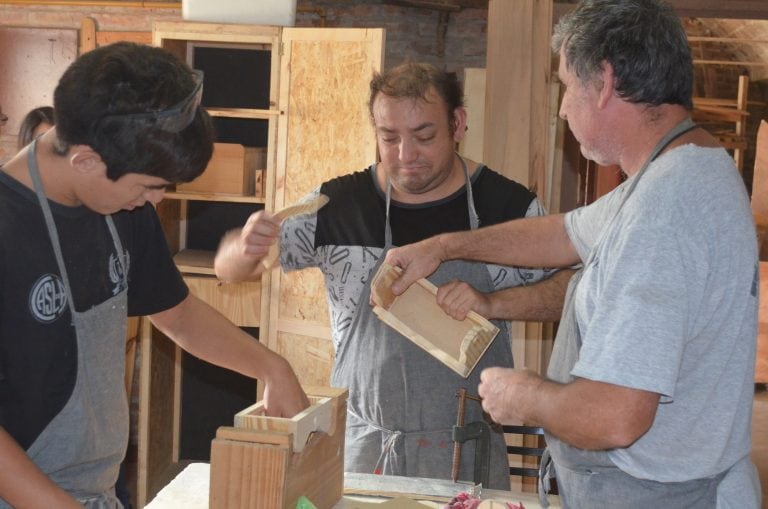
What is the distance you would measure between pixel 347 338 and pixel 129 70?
57.1 inches

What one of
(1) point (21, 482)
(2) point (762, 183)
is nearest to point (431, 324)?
(1) point (21, 482)

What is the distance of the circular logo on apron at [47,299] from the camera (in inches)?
75.2

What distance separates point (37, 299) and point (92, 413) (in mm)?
296

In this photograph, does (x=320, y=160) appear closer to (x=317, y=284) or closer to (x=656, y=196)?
(x=317, y=284)

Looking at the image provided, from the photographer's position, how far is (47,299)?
1938 mm

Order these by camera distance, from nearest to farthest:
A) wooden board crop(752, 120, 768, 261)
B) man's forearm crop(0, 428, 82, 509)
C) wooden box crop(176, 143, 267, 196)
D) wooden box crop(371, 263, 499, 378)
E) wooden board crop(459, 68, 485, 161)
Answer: man's forearm crop(0, 428, 82, 509), wooden box crop(371, 263, 499, 378), wooden box crop(176, 143, 267, 196), wooden board crop(459, 68, 485, 161), wooden board crop(752, 120, 768, 261)

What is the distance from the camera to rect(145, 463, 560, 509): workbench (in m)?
2.39

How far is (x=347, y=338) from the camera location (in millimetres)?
3084

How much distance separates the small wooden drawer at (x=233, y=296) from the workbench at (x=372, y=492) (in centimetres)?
286

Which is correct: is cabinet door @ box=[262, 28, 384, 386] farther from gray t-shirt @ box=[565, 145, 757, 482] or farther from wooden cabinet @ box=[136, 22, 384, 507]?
gray t-shirt @ box=[565, 145, 757, 482]

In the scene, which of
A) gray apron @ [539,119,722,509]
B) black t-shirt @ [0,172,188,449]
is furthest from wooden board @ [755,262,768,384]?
black t-shirt @ [0,172,188,449]

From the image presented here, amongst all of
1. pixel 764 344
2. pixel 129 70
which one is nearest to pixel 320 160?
pixel 129 70

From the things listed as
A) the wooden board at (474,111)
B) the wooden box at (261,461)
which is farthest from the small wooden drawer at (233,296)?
the wooden box at (261,461)

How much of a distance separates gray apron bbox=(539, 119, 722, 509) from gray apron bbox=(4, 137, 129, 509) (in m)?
1.00
